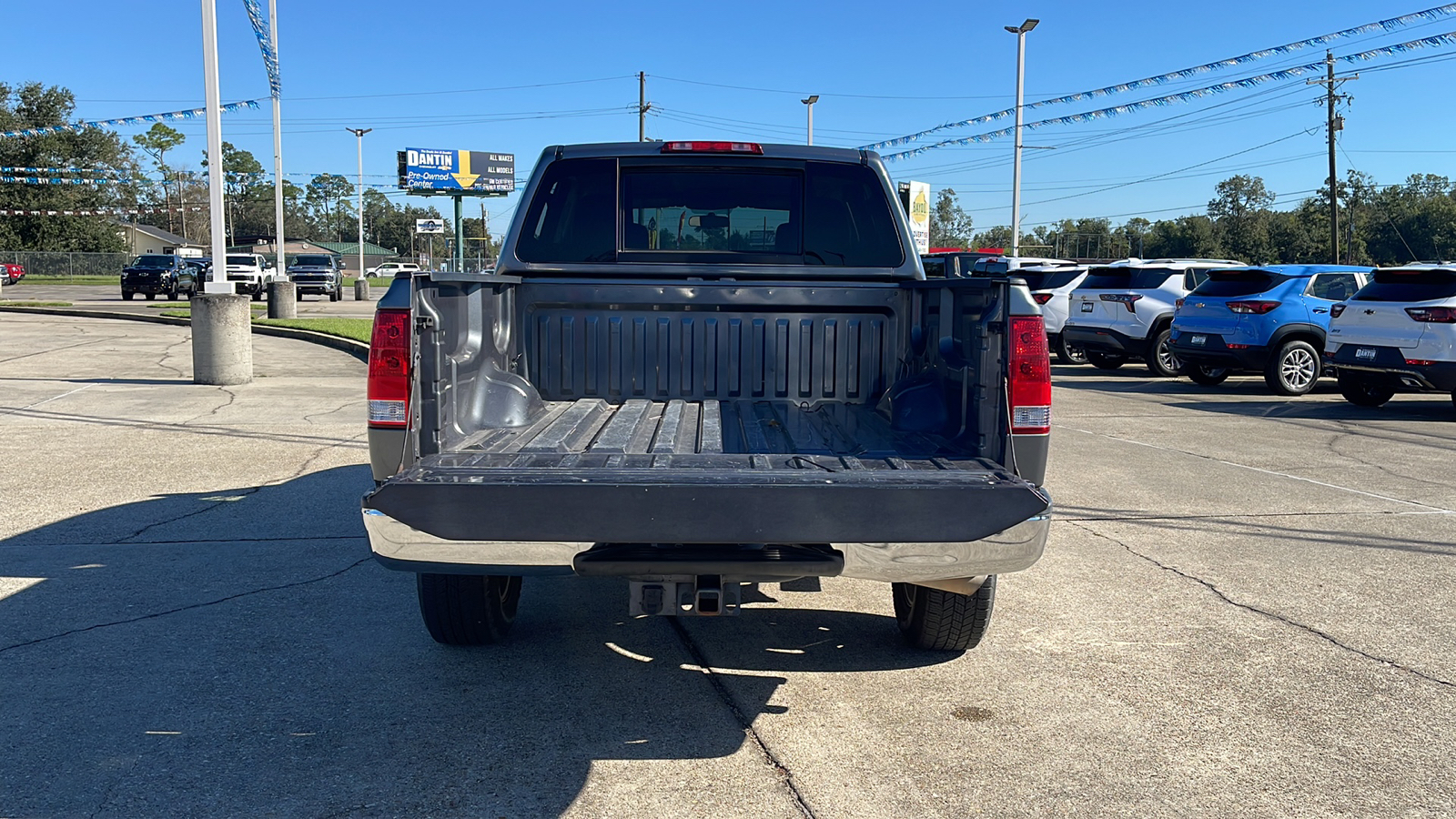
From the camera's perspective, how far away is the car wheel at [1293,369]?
593 inches

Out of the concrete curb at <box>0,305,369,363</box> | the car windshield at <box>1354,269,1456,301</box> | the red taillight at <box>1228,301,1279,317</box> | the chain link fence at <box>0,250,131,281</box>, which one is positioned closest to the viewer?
the car windshield at <box>1354,269,1456,301</box>

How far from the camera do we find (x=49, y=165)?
67188 mm

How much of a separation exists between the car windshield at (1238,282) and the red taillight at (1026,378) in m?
13.0

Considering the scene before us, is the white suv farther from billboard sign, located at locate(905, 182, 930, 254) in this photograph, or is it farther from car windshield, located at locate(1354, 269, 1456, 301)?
billboard sign, located at locate(905, 182, 930, 254)

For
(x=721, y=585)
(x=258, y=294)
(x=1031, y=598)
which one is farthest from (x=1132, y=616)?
(x=258, y=294)

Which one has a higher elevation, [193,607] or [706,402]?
[706,402]

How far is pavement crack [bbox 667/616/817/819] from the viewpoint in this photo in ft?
11.0

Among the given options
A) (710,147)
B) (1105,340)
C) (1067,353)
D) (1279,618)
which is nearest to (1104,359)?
(1105,340)

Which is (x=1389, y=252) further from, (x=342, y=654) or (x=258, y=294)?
(x=342, y=654)

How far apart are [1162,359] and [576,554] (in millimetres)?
16119

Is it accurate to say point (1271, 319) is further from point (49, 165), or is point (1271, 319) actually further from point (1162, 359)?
point (49, 165)

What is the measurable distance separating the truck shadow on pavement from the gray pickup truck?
1.37 feet

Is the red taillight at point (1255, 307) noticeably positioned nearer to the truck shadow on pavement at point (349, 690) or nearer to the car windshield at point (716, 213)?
the car windshield at point (716, 213)

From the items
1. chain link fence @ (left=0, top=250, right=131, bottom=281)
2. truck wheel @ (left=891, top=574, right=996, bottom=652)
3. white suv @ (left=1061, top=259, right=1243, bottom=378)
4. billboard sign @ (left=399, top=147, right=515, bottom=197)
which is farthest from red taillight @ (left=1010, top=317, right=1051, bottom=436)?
chain link fence @ (left=0, top=250, right=131, bottom=281)
